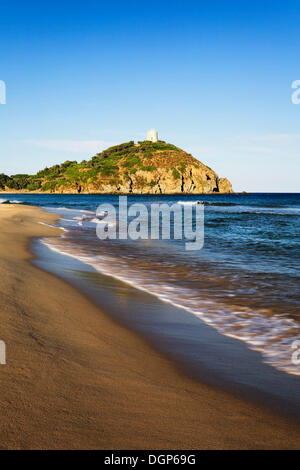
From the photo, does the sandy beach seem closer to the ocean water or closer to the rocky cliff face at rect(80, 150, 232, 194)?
the ocean water

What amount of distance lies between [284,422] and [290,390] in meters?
0.62

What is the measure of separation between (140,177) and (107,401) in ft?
476

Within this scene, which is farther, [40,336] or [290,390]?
[40,336]

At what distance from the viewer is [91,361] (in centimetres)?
337

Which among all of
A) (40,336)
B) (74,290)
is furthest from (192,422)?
(74,290)

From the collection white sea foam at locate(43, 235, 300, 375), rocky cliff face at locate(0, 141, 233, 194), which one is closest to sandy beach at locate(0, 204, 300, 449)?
white sea foam at locate(43, 235, 300, 375)

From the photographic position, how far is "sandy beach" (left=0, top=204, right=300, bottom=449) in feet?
7.22

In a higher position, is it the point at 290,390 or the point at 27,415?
the point at 27,415

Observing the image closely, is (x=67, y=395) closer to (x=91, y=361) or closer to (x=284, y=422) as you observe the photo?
(x=91, y=361)

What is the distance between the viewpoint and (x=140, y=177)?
145 m

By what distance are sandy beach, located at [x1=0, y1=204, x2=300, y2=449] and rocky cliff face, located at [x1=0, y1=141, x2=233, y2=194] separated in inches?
5464

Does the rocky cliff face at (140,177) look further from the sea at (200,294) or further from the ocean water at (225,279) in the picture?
the sea at (200,294)
